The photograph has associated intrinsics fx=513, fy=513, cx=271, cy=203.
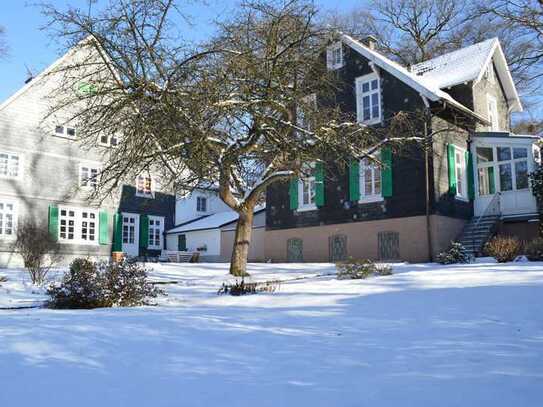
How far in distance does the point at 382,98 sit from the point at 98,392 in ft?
58.2

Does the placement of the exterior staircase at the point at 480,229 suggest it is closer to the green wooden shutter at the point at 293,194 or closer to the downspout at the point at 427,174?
A: the downspout at the point at 427,174

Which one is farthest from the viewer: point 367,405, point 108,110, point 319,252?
point 319,252

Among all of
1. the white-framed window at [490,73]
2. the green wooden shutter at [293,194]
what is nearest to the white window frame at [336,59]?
the green wooden shutter at [293,194]

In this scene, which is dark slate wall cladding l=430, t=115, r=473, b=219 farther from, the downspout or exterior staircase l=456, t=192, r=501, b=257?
exterior staircase l=456, t=192, r=501, b=257

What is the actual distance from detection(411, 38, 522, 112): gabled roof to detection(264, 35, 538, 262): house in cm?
7

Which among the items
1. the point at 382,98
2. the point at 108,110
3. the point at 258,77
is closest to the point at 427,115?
the point at 382,98

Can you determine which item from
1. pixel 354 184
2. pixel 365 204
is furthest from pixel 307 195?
pixel 365 204

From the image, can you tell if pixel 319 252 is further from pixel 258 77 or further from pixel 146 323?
pixel 146 323

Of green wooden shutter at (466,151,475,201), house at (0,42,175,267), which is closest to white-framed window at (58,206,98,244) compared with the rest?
house at (0,42,175,267)

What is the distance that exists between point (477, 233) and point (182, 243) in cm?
1851

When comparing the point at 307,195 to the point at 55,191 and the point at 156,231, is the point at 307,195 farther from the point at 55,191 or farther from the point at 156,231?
the point at 55,191

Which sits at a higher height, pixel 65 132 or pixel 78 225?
pixel 65 132

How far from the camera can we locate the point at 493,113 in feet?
72.7

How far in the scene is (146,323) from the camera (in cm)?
684
